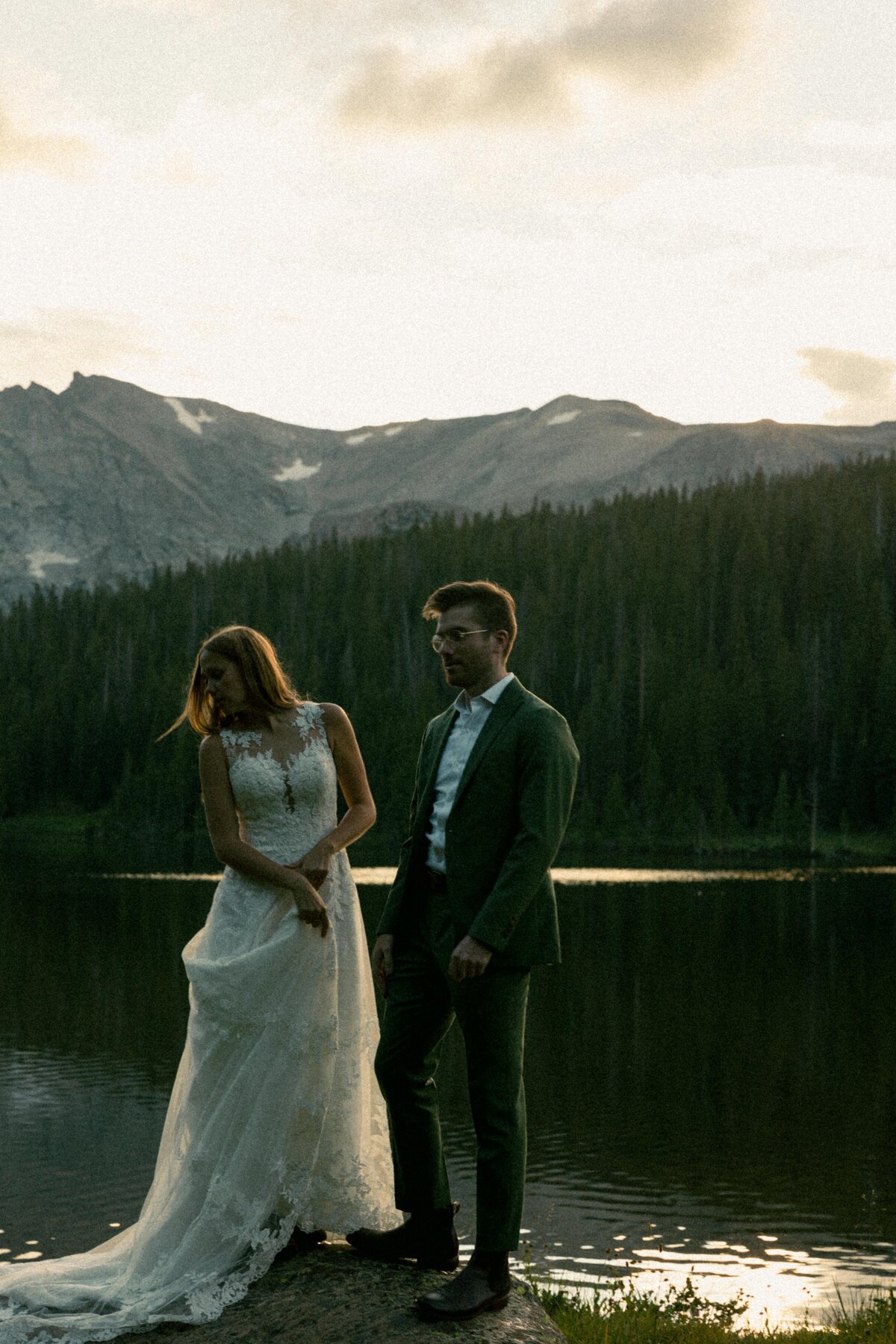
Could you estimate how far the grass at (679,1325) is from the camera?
327 inches

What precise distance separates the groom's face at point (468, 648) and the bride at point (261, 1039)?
674mm

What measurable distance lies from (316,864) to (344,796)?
1.25 ft

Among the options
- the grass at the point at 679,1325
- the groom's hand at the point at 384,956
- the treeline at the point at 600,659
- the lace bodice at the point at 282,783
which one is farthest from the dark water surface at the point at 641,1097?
the treeline at the point at 600,659

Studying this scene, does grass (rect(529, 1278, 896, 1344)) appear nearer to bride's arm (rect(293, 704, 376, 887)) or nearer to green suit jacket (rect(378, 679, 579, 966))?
green suit jacket (rect(378, 679, 579, 966))

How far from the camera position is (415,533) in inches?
6019

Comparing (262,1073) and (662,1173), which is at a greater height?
(262,1073)

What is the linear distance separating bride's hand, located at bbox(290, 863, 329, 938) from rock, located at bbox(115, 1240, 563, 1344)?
1452 mm

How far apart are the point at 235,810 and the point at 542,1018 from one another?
23688mm

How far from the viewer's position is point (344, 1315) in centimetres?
652

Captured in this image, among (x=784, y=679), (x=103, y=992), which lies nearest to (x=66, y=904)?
(x=103, y=992)

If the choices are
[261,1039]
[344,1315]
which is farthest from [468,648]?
[344,1315]

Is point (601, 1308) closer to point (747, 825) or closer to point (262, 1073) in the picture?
point (262, 1073)

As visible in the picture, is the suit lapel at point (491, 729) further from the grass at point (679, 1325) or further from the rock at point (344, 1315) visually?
the grass at point (679, 1325)

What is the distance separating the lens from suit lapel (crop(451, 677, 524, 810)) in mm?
6859
